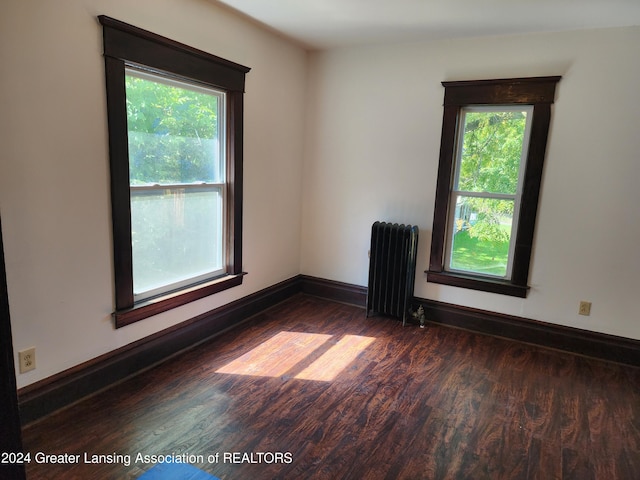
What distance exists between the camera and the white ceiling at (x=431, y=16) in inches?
100

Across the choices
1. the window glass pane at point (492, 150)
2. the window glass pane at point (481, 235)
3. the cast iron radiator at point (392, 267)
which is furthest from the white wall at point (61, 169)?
the window glass pane at point (481, 235)

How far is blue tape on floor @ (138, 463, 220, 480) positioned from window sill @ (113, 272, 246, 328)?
36.9 inches

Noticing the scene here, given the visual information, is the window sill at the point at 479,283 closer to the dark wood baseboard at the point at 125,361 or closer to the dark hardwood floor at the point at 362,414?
the dark hardwood floor at the point at 362,414

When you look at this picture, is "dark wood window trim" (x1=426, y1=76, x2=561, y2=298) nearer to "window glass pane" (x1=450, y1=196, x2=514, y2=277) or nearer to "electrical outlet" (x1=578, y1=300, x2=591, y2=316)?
"window glass pane" (x1=450, y1=196, x2=514, y2=277)

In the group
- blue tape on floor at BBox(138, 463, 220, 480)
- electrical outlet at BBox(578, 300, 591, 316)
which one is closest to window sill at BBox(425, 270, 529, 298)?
electrical outlet at BBox(578, 300, 591, 316)

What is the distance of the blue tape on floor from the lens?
1.78m

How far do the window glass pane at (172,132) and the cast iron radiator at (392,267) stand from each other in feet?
4.85

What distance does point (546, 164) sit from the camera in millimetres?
3135

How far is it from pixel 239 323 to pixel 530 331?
2.40 m

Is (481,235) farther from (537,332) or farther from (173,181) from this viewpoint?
(173,181)

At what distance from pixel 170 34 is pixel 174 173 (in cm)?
85

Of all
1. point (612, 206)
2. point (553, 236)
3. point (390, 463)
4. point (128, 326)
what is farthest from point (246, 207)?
point (612, 206)

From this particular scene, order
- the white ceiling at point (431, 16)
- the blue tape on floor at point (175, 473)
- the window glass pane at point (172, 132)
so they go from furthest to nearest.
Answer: the white ceiling at point (431, 16), the window glass pane at point (172, 132), the blue tape on floor at point (175, 473)

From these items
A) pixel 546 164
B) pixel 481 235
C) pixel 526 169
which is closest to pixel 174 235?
pixel 481 235
